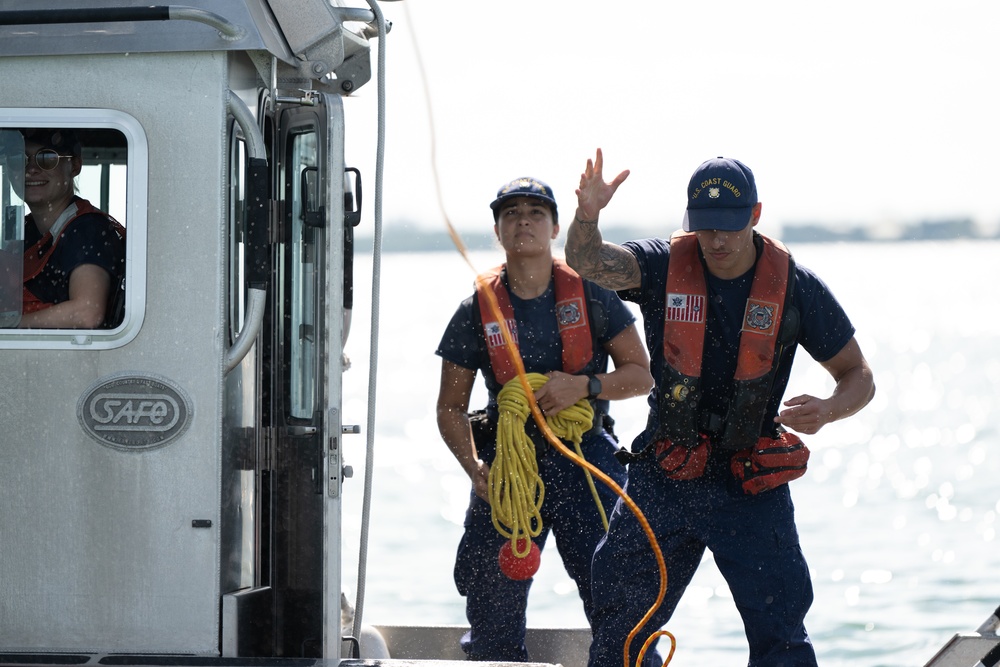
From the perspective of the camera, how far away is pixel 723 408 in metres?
4.23

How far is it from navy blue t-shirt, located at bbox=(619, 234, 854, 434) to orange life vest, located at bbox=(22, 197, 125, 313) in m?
1.67

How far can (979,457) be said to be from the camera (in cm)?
2100

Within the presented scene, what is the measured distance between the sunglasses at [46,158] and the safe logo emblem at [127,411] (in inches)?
24.7

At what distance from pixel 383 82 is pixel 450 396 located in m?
1.49

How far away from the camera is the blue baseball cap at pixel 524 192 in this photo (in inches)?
191

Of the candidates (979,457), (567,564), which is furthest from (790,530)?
(979,457)

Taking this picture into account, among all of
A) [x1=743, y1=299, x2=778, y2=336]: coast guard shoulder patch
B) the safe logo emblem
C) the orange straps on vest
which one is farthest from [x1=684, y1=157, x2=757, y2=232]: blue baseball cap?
the safe logo emblem

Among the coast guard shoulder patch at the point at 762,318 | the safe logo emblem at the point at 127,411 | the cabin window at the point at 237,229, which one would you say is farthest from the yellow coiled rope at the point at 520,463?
the safe logo emblem at the point at 127,411

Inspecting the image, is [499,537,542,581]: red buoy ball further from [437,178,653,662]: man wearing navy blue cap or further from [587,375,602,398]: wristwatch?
[587,375,602,398]: wristwatch

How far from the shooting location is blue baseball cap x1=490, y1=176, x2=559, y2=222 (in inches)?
191

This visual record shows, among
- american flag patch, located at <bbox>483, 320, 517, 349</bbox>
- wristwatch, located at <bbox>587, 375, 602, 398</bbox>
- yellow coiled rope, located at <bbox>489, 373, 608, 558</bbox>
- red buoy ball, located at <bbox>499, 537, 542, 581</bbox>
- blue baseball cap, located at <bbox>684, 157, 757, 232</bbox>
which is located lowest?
red buoy ball, located at <bbox>499, 537, 542, 581</bbox>

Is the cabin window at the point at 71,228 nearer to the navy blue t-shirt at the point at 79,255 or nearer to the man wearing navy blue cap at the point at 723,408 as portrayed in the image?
the navy blue t-shirt at the point at 79,255

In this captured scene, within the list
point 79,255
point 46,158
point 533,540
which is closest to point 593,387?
point 533,540

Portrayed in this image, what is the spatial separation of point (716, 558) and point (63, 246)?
7.28 feet
